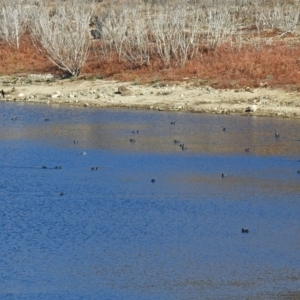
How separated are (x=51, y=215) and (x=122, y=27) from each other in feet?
98.0

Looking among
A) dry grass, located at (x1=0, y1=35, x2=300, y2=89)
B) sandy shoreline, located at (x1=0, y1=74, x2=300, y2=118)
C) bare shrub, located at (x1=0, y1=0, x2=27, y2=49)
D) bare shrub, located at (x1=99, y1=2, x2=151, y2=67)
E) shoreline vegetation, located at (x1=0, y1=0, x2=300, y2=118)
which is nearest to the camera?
sandy shoreline, located at (x1=0, y1=74, x2=300, y2=118)

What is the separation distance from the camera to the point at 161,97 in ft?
113

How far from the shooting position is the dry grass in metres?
35.7

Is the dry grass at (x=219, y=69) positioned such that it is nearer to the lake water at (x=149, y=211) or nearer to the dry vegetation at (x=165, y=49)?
the dry vegetation at (x=165, y=49)

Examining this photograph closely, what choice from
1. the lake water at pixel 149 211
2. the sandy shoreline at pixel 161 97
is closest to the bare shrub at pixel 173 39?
the sandy shoreline at pixel 161 97

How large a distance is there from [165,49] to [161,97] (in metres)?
5.34

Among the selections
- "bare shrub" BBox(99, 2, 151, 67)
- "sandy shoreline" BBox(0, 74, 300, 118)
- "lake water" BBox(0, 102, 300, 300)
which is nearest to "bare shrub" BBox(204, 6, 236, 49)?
"bare shrub" BBox(99, 2, 151, 67)

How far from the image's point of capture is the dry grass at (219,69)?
35719 mm

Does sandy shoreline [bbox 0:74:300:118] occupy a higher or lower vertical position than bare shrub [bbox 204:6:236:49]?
lower

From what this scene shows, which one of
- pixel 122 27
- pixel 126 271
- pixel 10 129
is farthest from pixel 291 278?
pixel 122 27

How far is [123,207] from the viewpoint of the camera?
17203 millimetres

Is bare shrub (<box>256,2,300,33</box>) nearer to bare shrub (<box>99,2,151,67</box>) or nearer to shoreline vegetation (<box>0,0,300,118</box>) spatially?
shoreline vegetation (<box>0,0,300,118</box>)

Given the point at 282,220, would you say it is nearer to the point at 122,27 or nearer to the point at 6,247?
the point at 6,247

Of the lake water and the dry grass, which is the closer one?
the lake water
